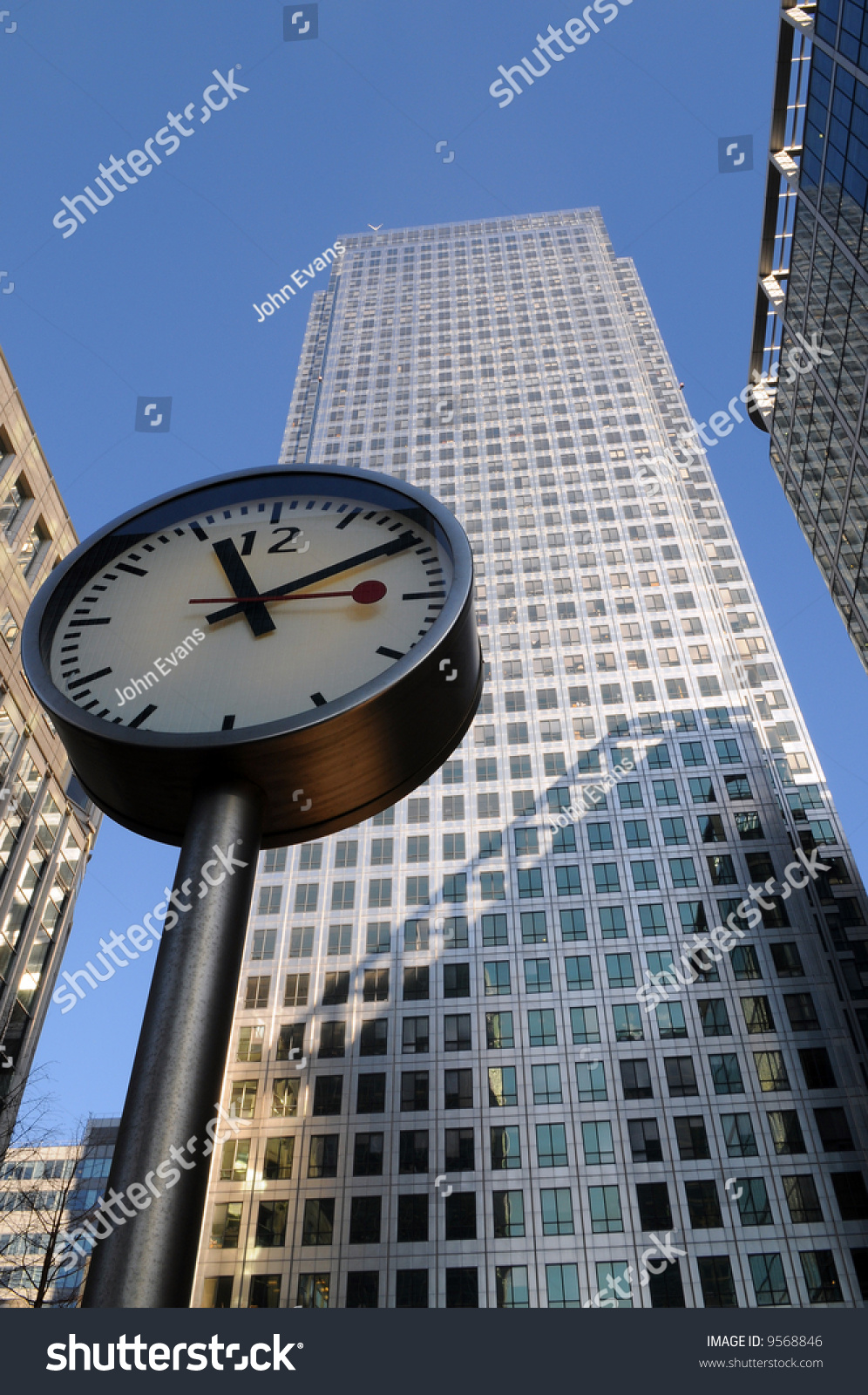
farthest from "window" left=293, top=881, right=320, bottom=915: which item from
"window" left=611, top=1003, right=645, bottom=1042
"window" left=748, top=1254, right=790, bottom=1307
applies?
"window" left=748, top=1254, right=790, bottom=1307

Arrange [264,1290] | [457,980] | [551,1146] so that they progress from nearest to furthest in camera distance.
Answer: [264,1290]
[551,1146]
[457,980]

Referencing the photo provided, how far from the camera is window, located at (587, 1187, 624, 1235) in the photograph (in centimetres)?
4034

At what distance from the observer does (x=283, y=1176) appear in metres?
43.9

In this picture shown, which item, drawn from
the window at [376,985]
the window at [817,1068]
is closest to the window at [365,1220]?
the window at [376,985]

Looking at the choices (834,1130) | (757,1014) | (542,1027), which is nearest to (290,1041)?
(542,1027)

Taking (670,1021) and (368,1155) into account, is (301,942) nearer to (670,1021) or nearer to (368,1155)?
(368,1155)

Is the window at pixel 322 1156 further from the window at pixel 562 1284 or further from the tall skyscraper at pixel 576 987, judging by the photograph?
the window at pixel 562 1284

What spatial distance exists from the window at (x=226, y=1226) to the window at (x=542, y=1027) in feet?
50.8

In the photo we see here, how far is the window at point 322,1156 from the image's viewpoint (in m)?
43.8

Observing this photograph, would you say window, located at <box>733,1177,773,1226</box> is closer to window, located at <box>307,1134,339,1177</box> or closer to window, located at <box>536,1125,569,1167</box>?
window, located at <box>536,1125,569,1167</box>

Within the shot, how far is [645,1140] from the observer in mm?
42625

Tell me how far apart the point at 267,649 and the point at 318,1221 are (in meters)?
43.3
